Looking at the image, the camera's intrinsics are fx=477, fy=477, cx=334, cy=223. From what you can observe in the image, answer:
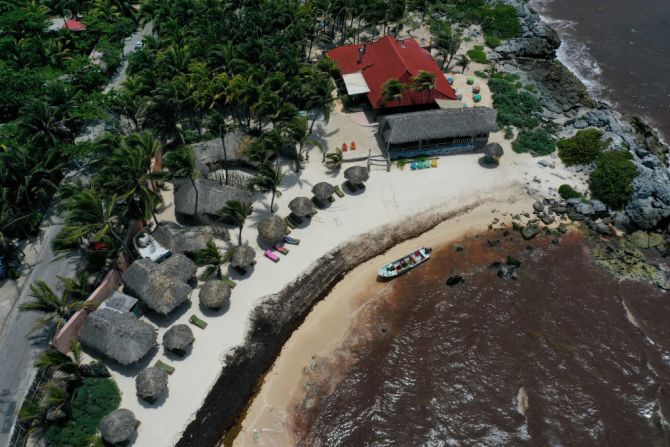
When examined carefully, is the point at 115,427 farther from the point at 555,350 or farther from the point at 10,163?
the point at 555,350

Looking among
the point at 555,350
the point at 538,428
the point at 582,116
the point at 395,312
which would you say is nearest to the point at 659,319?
the point at 555,350

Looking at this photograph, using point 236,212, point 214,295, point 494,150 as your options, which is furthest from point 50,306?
point 494,150

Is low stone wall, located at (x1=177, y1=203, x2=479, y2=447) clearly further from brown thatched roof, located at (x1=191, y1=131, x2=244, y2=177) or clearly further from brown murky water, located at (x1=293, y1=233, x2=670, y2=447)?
brown thatched roof, located at (x1=191, y1=131, x2=244, y2=177)

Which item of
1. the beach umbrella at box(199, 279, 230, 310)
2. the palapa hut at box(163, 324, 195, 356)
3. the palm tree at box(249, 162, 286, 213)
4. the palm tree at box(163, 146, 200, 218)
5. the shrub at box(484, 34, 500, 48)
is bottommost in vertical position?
the palapa hut at box(163, 324, 195, 356)

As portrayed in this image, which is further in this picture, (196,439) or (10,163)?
(10,163)

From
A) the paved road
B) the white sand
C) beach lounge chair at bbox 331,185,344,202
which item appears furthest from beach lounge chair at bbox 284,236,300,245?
the paved road
